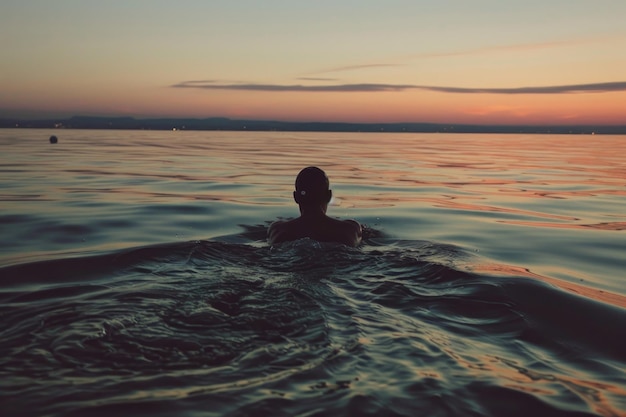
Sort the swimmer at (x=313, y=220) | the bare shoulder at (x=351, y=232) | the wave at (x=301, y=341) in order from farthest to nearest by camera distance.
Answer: the bare shoulder at (x=351, y=232)
the swimmer at (x=313, y=220)
the wave at (x=301, y=341)

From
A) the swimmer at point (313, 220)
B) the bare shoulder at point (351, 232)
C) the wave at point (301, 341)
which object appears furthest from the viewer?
the bare shoulder at point (351, 232)

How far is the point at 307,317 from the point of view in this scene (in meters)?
4.82

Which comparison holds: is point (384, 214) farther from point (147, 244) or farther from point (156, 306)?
point (156, 306)

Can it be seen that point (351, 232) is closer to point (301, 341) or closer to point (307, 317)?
point (307, 317)

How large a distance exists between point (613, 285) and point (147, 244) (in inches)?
235

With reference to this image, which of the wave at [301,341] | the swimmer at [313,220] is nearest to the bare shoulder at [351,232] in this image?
the swimmer at [313,220]

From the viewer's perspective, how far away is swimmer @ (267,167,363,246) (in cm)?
763

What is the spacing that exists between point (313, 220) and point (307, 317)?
9.76 feet

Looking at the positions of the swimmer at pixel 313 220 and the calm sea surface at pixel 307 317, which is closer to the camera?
the calm sea surface at pixel 307 317

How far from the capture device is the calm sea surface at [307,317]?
3.44 metres

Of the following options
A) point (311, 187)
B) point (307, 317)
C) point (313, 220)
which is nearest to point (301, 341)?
point (307, 317)

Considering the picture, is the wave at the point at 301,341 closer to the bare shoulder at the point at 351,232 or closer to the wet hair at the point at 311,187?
the bare shoulder at the point at 351,232

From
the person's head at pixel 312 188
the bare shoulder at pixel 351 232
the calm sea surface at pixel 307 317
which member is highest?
the person's head at pixel 312 188

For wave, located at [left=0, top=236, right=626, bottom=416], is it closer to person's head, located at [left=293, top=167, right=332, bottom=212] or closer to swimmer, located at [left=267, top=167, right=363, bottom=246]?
swimmer, located at [left=267, top=167, right=363, bottom=246]
